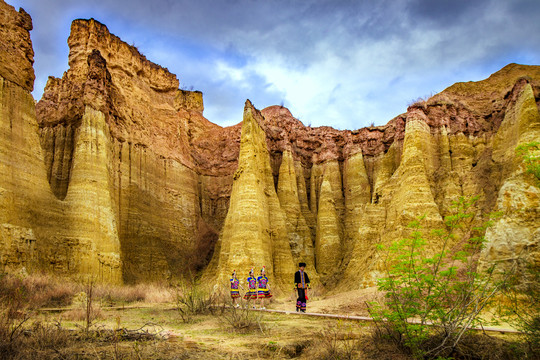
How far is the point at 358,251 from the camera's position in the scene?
28453mm

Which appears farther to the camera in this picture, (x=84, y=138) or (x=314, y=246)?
(x=314, y=246)

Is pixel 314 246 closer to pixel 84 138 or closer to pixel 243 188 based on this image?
pixel 243 188

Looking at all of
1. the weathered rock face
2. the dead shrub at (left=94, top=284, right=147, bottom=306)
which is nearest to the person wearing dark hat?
the dead shrub at (left=94, top=284, right=147, bottom=306)

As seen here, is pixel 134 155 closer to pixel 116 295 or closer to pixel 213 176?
pixel 213 176

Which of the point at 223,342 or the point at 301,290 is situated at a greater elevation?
the point at 301,290

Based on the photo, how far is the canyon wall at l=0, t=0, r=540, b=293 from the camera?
20.6 metres

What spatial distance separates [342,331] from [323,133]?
36.4 meters

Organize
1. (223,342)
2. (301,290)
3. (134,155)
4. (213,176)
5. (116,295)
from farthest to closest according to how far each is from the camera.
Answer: (213,176)
(134,155)
(116,295)
(301,290)
(223,342)

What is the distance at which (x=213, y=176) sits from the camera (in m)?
41.1

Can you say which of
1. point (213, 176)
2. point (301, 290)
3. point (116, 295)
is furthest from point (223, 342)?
point (213, 176)

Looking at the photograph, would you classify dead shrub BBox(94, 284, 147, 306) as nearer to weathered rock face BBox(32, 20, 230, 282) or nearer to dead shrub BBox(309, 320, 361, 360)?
weathered rock face BBox(32, 20, 230, 282)

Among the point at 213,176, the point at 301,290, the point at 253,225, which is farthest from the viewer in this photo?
the point at 213,176

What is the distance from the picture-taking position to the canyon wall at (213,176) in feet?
67.7

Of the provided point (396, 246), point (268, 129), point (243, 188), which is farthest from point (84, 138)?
point (396, 246)
